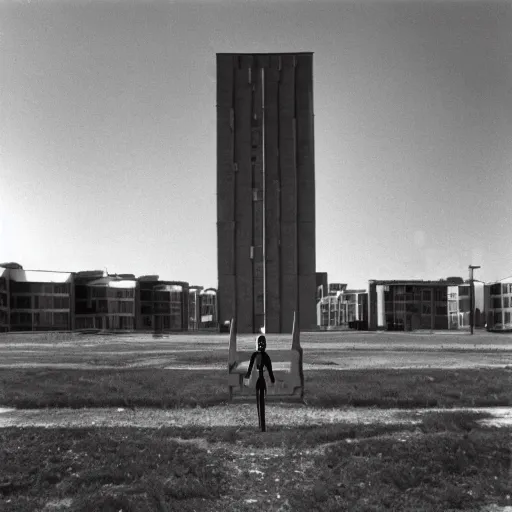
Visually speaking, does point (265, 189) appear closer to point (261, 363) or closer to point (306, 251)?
point (306, 251)

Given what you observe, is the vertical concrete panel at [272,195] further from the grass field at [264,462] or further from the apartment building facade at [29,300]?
the apartment building facade at [29,300]

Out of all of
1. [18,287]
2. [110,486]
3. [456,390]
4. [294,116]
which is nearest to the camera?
[110,486]

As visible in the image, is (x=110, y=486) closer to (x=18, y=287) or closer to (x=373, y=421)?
(x=373, y=421)

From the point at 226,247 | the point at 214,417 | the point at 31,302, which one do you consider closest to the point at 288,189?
the point at 226,247

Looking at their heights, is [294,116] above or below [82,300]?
above

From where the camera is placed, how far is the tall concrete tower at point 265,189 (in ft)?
54.3

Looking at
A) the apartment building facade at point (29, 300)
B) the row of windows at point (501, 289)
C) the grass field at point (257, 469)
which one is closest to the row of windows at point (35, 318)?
the apartment building facade at point (29, 300)

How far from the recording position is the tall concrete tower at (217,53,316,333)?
16.6 metres

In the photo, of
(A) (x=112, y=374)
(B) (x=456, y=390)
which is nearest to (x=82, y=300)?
(A) (x=112, y=374)

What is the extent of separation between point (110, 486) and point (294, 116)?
12235mm

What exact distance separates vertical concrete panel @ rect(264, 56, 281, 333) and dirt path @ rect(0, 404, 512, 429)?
213 inches

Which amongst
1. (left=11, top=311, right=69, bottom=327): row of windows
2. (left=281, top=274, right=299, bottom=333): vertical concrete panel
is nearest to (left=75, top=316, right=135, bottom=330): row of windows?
(left=11, top=311, right=69, bottom=327): row of windows

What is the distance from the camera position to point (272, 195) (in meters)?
17.7

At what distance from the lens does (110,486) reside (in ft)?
24.9
